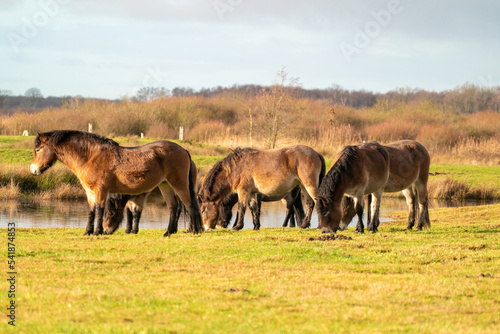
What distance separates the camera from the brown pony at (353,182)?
42.7 feet

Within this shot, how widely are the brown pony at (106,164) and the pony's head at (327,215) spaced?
279 cm

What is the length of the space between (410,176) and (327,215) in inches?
124

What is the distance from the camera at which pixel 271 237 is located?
39.8 feet

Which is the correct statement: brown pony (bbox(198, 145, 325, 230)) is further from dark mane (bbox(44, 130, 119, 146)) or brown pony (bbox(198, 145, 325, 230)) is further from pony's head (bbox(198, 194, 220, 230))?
dark mane (bbox(44, 130, 119, 146))

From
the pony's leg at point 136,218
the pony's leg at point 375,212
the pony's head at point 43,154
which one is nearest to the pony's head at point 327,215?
the pony's leg at point 375,212

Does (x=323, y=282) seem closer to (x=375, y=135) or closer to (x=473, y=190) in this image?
(x=473, y=190)

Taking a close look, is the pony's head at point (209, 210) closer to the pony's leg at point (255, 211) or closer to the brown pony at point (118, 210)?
the pony's leg at point (255, 211)

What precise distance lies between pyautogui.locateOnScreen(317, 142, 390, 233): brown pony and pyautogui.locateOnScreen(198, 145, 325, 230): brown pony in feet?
3.59

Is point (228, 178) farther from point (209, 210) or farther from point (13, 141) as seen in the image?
point (13, 141)

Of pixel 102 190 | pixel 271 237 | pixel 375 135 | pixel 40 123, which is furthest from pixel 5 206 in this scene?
pixel 375 135

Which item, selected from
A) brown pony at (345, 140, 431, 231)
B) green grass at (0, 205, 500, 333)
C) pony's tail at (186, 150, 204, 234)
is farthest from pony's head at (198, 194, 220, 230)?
brown pony at (345, 140, 431, 231)

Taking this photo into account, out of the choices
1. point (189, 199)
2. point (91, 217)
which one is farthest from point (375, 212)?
point (91, 217)

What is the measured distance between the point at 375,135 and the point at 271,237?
122 ft

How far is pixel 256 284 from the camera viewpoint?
301 inches
